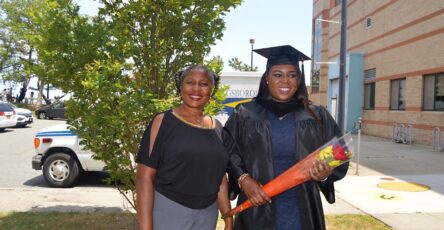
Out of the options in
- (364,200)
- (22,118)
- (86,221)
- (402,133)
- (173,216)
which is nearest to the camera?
(173,216)

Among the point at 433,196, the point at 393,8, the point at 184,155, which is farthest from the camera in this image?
the point at 393,8

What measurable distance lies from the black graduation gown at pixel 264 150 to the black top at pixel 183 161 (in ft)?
0.83

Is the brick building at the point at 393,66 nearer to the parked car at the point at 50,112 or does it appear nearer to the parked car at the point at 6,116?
the parked car at the point at 6,116

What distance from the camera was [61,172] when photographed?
26.1ft

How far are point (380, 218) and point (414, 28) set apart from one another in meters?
15.2

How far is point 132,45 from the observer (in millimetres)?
3883

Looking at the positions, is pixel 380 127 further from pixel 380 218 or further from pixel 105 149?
pixel 105 149

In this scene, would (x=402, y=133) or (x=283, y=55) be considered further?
(x=402, y=133)

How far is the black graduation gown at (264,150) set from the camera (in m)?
2.60

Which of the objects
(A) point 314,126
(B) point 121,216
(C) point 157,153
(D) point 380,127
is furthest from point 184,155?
(D) point 380,127

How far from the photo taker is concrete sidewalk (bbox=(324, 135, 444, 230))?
623cm

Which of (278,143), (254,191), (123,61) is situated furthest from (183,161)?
(123,61)

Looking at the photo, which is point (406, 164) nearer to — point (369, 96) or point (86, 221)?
point (86, 221)

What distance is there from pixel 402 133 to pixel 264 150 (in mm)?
18090
